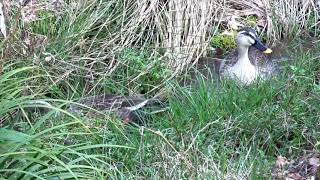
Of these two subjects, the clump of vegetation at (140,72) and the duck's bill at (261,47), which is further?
the duck's bill at (261,47)

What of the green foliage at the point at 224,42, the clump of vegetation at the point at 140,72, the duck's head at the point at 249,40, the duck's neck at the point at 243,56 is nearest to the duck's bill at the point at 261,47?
the duck's head at the point at 249,40

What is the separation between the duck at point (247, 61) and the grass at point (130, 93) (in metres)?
0.21

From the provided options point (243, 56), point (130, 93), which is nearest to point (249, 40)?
point (243, 56)

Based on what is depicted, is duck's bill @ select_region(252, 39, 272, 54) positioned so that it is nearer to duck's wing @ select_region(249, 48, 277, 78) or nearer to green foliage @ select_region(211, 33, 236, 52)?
duck's wing @ select_region(249, 48, 277, 78)

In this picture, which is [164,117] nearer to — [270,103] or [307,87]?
[270,103]

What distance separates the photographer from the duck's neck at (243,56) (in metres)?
6.44

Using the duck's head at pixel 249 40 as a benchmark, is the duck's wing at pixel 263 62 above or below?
below

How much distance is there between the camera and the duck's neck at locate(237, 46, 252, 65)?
644 centimetres

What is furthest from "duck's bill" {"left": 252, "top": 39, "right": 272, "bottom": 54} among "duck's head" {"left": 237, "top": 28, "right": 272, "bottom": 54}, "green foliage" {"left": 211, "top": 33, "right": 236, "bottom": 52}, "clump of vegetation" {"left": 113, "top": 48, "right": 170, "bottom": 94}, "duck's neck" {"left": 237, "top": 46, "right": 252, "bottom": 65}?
"clump of vegetation" {"left": 113, "top": 48, "right": 170, "bottom": 94}

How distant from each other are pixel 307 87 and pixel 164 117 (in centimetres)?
105

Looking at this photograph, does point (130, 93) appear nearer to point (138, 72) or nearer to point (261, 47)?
point (138, 72)

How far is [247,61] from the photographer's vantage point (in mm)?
6480

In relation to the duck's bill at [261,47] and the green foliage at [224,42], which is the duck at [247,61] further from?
the green foliage at [224,42]

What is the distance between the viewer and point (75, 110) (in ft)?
17.4
